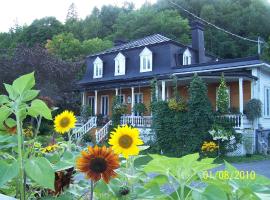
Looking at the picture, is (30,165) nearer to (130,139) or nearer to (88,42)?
(130,139)

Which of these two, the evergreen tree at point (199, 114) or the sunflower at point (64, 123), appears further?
the evergreen tree at point (199, 114)

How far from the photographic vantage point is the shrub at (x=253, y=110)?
1741 cm

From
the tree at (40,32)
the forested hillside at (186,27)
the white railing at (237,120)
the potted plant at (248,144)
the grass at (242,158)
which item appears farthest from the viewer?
the tree at (40,32)

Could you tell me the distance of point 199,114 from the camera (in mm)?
16562

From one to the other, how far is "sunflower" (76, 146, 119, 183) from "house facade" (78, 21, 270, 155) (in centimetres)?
1619

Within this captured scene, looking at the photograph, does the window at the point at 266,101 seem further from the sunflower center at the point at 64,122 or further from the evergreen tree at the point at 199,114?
the sunflower center at the point at 64,122

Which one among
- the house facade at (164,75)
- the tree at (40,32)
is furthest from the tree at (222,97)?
the tree at (40,32)

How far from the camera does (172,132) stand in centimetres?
1738

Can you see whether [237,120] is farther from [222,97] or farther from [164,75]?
[164,75]

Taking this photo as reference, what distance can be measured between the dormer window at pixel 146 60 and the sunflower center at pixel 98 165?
22.8 meters

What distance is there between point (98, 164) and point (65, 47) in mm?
46280

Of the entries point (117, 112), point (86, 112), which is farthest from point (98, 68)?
point (117, 112)

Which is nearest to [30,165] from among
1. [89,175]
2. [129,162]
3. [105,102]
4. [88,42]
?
[89,175]

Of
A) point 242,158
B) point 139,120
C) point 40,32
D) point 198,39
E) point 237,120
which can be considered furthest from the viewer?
point 40,32
